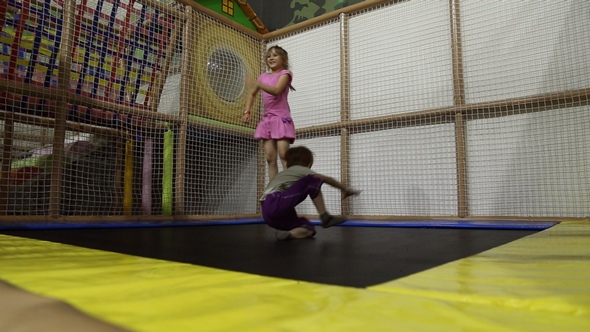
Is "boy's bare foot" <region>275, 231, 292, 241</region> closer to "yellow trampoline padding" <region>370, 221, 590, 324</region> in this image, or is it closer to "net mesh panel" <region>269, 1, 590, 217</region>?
"yellow trampoline padding" <region>370, 221, 590, 324</region>

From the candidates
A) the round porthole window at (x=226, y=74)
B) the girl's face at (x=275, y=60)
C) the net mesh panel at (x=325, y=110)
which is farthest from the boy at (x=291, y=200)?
the round porthole window at (x=226, y=74)

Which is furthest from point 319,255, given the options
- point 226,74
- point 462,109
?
point 226,74

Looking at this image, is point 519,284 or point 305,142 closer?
point 519,284

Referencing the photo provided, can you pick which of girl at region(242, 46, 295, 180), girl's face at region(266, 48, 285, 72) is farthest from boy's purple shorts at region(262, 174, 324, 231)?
girl's face at region(266, 48, 285, 72)

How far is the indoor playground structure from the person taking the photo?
3.31ft

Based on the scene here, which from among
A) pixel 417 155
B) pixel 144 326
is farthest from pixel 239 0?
pixel 144 326

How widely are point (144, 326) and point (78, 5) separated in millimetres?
2562

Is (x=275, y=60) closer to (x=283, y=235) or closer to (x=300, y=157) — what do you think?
(x=300, y=157)

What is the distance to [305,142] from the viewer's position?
135 inches

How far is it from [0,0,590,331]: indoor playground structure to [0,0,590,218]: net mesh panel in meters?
0.01

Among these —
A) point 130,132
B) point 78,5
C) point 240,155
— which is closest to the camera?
point 78,5

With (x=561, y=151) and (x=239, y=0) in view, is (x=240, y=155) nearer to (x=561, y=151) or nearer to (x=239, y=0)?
(x=239, y=0)

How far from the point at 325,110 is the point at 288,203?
1919mm

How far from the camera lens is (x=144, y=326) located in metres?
0.46
